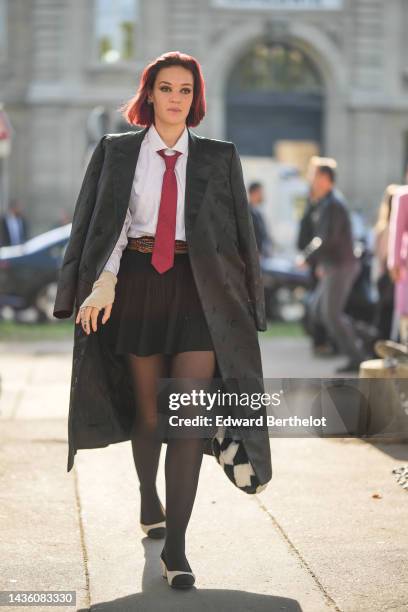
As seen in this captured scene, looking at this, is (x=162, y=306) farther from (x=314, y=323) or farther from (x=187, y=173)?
(x=314, y=323)

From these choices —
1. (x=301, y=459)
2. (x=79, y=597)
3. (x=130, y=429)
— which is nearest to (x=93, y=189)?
(x=130, y=429)

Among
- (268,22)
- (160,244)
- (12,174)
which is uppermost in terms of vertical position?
(268,22)

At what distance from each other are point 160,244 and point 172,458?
29.2 inches

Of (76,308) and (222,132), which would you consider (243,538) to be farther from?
(222,132)

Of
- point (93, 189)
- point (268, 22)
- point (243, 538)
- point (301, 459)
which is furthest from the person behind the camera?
point (268, 22)

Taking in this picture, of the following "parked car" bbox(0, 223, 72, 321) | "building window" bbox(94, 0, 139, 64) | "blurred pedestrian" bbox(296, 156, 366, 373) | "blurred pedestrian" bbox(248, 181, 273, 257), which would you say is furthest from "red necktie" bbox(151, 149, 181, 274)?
"building window" bbox(94, 0, 139, 64)

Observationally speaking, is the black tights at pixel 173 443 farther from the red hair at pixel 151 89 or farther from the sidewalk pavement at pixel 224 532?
the red hair at pixel 151 89

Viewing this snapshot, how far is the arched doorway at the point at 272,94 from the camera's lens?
31453 mm

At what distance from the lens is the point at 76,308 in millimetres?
4578

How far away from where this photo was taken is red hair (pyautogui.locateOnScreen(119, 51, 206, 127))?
177 inches

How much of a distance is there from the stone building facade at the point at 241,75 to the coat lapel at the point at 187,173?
2661 cm

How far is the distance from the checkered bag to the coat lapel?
75cm

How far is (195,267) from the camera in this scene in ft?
14.2

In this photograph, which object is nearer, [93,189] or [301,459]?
[93,189]
